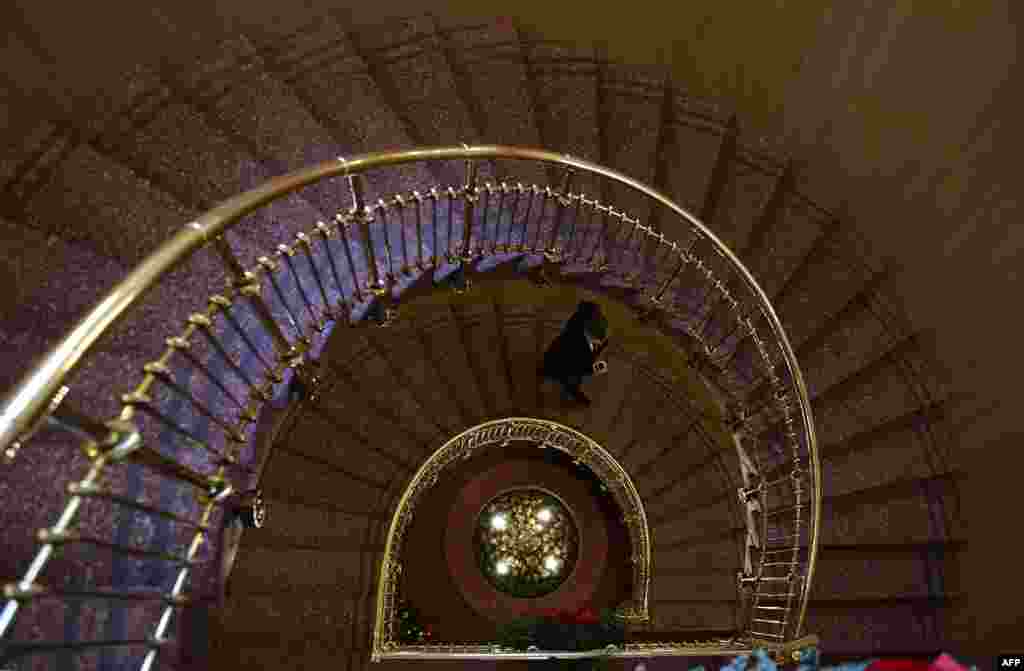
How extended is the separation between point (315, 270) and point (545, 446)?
4.18 m

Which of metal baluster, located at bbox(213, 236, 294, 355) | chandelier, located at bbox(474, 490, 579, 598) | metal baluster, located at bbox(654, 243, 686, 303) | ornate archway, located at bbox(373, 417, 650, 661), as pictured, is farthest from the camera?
chandelier, located at bbox(474, 490, 579, 598)

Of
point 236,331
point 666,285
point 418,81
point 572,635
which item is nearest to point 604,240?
point 666,285

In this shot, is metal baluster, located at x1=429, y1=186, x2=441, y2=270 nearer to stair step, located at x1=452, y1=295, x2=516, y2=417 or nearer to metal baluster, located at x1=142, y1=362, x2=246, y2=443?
stair step, located at x1=452, y1=295, x2=516, y2=417

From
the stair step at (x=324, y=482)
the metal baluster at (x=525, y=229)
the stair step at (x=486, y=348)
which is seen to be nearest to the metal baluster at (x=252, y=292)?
the metal baluster at (x=525, y=229)

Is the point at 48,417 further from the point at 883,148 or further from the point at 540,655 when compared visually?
the point at 883,148

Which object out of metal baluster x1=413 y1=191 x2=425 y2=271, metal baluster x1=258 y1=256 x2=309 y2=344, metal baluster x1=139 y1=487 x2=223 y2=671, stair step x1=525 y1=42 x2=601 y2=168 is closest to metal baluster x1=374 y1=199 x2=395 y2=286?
metal baluster x1=413 y1=191 x2=425 y2=271

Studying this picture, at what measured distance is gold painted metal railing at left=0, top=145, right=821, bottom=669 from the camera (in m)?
2.21

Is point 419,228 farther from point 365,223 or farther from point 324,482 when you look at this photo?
point 324,482

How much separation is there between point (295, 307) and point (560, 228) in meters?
2.30

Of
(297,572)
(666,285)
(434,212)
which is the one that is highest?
(666,285)

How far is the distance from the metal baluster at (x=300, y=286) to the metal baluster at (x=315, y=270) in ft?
0.21

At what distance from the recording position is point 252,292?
9.66ft

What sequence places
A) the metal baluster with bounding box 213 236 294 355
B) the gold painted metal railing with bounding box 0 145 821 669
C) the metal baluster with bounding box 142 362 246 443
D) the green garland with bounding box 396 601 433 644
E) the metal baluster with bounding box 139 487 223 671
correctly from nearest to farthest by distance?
1. the gold painted metal railing with bounding box 0 145 821 669
2. the metal baluster with bounding box 139 487 223 671
3. the metal baluster with bounding box 142 362 246 443
4. the metal baluster with bounding box 213 236 294 355
5. the green garland with bounding box 396 601 433 644

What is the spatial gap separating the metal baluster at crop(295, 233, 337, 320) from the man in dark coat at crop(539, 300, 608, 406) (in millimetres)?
2059
